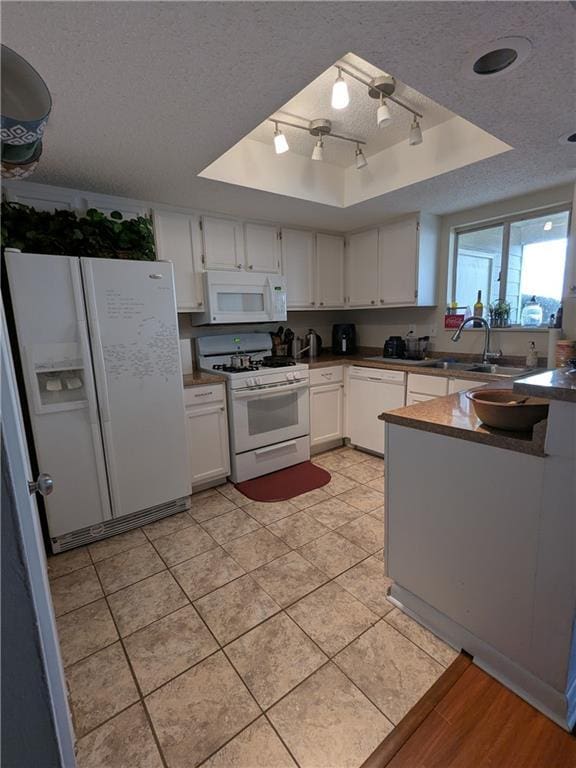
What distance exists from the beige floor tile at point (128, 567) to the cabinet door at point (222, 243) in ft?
7.31

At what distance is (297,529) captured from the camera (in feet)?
7.79

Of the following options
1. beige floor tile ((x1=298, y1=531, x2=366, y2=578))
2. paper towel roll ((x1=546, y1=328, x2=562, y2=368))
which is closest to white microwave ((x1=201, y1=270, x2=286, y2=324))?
beige floor tile ((x1=298, y1=531, x2=366, y2=578))

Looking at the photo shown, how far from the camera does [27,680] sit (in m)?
0.71

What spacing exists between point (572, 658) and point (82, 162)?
10.4 ft

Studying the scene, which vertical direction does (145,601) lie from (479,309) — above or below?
below

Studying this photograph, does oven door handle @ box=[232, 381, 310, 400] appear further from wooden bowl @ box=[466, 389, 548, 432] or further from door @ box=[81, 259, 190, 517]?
wooden bowl @ box=[466, 389, 548, 432]

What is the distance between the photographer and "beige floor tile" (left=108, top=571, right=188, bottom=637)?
169 centimetres

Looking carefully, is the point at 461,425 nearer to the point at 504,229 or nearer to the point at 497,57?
the point at 497,57

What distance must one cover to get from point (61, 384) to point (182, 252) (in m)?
1.41

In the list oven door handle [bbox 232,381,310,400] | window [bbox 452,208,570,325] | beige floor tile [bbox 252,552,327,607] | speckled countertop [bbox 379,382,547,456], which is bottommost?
beige floor tile [bbox 252,552,327,607]

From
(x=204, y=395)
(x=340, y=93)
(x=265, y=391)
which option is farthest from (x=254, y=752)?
(x=340, y=93)

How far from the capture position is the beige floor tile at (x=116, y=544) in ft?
7.22

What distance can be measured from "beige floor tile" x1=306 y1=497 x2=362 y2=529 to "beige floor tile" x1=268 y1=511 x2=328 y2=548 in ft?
0.17

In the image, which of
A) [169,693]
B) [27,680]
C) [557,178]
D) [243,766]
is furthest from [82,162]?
[557,178]
